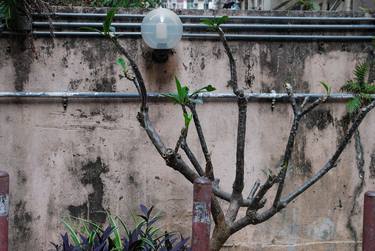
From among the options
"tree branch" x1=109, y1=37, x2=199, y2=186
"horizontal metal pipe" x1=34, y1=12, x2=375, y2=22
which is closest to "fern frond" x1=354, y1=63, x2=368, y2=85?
"horizontal metal pipe" x1=34, y1=12, x2=375, y2=22

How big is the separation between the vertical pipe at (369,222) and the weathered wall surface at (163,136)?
174 cm

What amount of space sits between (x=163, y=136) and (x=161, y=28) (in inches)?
39.9

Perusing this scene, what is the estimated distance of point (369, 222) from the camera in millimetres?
2852

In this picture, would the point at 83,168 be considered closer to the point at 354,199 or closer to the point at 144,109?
the point at 144,109

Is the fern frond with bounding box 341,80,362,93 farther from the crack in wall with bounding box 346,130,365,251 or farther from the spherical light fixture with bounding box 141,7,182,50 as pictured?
the spherical light fixture with bounding box 141,7,182,50

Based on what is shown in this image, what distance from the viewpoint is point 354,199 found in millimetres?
4660

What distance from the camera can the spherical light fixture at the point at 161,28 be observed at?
410 centimetres

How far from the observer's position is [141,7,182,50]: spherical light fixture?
410cm

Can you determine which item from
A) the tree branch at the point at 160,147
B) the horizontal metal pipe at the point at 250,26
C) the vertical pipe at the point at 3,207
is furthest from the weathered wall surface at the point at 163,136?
the vertical pipe at the point at 3,207

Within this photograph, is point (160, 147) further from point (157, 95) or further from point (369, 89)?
point (369, 89)

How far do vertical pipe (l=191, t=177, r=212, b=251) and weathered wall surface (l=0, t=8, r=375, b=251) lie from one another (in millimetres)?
1995

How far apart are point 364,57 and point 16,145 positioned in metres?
3.34

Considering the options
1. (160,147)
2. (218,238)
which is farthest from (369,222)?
(160,147)

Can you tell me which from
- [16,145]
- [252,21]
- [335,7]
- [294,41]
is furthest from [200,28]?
[335,7]
